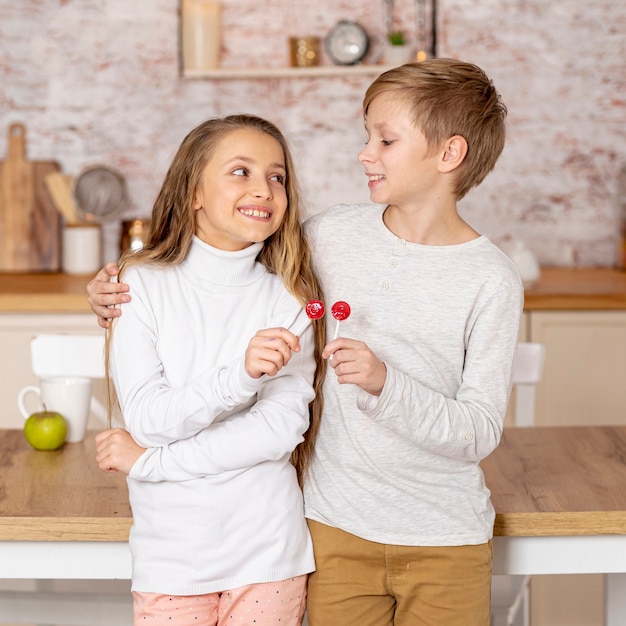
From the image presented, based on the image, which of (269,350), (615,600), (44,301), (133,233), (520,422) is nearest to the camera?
(269,350)

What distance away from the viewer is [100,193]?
3135 millimetres

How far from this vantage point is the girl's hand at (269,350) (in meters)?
1.10

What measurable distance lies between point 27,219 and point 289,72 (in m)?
0.96

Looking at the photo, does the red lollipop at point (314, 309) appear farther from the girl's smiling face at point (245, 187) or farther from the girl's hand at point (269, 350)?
the girl's smiling face at point (245, 187)

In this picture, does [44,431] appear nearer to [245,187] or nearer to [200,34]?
[245,187]

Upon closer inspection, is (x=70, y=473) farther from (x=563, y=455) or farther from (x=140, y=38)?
(x=140, y=38)

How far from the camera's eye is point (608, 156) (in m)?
3.18

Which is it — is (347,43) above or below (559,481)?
above

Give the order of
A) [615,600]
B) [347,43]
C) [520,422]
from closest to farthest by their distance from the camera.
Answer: [615,600] < [520,422] < [347,43]

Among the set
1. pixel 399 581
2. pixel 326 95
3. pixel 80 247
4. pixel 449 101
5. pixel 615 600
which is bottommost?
pixel 615 600

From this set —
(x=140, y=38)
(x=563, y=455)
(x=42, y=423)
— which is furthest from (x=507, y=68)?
(x=42, y=423)

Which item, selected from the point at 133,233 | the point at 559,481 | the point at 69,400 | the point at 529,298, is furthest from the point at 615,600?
the point at 133,233

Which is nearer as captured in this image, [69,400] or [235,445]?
[235,445]

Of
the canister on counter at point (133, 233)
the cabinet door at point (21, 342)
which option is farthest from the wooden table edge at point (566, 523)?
the canister on counter at point (133, 233)
